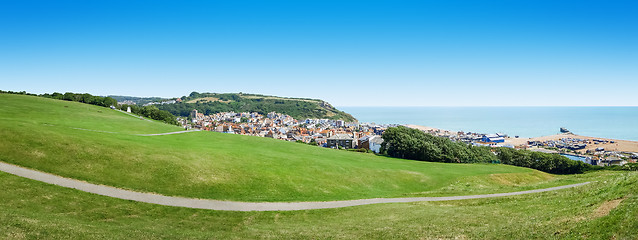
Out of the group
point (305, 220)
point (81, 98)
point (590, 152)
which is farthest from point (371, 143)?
point (305, 220)

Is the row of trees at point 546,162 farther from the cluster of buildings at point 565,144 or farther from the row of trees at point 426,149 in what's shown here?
the cluster of buildings at point 565,144

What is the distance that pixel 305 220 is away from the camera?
21031 mm

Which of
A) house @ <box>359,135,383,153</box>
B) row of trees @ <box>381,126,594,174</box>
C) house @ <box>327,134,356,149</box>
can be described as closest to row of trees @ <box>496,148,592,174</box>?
row of trees @ <box>381,126,594,174</box>

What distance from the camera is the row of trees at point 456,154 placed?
233ft

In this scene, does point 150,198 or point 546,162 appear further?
point 546,162

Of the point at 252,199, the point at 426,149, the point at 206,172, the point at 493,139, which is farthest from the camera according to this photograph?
the point at 493,139

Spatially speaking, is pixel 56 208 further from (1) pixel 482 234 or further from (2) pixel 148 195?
(1) pixel 482 234

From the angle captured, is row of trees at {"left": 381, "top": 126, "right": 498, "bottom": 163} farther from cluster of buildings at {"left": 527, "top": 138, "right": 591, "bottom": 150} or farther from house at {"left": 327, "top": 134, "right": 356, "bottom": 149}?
cluster of buildings at {"left": 527, "top": 138, "right": 591, "bottom": 150}

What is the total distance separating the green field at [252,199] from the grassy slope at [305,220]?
2.2 inches

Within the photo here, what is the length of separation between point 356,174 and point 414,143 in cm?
3991

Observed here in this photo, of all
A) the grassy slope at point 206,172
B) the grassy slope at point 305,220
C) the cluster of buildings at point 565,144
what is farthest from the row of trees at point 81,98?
the cluster of buildings at point 565,144

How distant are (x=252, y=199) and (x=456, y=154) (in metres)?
61.3

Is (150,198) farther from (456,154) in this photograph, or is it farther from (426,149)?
(456,154)

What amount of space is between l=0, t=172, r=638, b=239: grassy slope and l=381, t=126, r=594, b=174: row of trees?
50483 mm
